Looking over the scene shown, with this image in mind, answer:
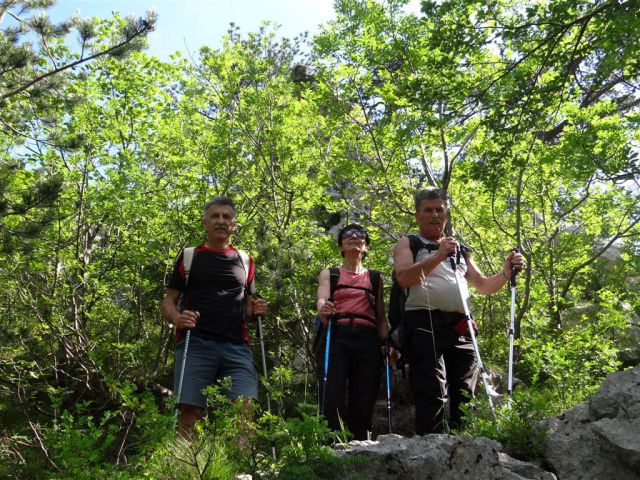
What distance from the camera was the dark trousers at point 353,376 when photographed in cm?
421

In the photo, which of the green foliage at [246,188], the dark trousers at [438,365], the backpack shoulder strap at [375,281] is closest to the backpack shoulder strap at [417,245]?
the dark trousers at [438,365]

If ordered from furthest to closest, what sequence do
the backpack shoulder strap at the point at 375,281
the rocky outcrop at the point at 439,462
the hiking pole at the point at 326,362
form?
1. the backpack shoulder strap at the point at 375,281
2. the hiking pole at the point at 326,362
3. the rocky outcrop at the point at 439,462

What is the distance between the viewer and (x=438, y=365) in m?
3.95

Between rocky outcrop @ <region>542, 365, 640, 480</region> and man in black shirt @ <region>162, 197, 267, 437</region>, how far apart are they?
210 cm

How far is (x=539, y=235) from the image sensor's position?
9930 mm

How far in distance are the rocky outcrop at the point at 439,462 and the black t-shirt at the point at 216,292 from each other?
1778 millimetres

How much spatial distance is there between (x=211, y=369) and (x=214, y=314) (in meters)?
0.45

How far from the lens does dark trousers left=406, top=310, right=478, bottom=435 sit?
12.6 feet

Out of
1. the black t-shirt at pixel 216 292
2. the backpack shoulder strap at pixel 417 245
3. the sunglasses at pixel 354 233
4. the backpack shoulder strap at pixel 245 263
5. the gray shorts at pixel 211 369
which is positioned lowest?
the gray shorts at pixel 211 369

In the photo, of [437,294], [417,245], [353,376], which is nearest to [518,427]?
[437,294]

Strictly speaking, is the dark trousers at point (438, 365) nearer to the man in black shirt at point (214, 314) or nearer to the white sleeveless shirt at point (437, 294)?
the white sleeveless shirt at point (437, 294)

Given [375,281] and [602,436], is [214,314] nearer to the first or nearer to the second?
[375,281]

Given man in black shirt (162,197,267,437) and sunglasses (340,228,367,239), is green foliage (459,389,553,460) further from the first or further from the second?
sunglasses (340,228,367,239)

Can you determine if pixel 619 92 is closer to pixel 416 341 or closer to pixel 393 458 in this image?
pixel 416 341
